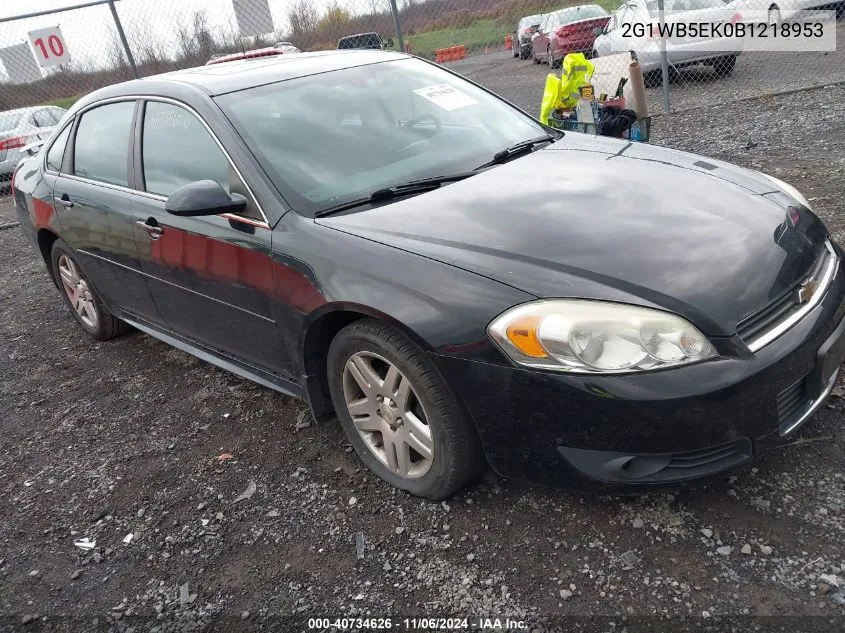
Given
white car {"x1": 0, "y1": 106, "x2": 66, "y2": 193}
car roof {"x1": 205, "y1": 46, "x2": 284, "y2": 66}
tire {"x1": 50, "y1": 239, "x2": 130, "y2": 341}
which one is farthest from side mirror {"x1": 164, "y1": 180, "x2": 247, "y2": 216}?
white car {"x1": 0, "y1": 106, "x2": 66, "y2": 193}

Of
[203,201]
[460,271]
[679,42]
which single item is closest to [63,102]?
[679,42]

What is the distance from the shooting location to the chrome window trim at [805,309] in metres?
2.13

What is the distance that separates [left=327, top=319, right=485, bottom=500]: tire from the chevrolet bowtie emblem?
3.85 ft

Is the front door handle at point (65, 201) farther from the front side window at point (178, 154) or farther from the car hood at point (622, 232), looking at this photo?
the car hood at point (622, 232)

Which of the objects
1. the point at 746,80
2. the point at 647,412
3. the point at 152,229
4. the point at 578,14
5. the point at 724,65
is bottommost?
the point at 746,80

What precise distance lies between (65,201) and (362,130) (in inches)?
82.4

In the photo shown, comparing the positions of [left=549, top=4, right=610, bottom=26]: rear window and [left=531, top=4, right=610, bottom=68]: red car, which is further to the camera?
[left=549, top=4, right=610, bottom=26]: rear window

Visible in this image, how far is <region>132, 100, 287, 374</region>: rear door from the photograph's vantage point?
9.45 ft

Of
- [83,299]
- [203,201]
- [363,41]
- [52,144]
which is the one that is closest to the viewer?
[203,201]

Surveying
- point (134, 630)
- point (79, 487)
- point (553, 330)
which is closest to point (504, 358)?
point (553, 330)

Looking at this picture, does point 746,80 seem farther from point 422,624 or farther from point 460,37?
point 422,624

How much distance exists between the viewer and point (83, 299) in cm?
470

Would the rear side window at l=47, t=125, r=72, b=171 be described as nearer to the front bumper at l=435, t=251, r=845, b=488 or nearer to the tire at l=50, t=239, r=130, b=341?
the tire at l=50, t=239, r=130, b=341

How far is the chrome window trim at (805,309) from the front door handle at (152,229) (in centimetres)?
256
